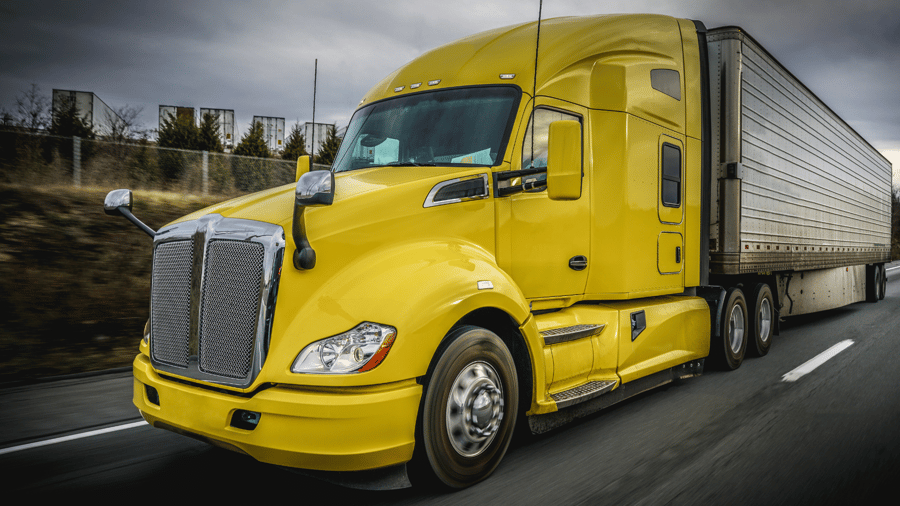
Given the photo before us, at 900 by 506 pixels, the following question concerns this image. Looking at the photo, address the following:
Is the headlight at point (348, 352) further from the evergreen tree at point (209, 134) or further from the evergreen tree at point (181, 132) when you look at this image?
the evergreen tree at point (209, 134)

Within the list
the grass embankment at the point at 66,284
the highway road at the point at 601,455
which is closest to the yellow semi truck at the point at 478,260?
the highway road at the point at 601,455

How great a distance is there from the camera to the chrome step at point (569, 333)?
14.9 ft

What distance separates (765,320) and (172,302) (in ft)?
24.8

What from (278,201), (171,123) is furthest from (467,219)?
(171,123)

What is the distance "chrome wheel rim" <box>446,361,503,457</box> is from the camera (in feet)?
11.9

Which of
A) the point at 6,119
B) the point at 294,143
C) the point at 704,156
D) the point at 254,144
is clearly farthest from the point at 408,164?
the point at 254,144

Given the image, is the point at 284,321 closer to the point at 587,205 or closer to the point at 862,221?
the point at 587,205

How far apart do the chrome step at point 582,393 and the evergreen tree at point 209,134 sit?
77.2 ft

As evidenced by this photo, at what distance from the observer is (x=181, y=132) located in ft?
81.0

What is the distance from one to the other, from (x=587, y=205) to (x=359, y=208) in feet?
7.17

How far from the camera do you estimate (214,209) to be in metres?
3.79

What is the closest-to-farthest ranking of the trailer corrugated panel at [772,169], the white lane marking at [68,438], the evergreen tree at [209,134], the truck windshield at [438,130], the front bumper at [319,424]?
the front bumper at [319,424], the white lane marking at [68,438], the truck windshield at [438,130], the trailer corrugated panel at [772,169], the evergreen tree at [209,134]

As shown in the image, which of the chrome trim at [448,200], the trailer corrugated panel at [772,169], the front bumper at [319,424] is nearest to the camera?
the front bumper at [319,424]

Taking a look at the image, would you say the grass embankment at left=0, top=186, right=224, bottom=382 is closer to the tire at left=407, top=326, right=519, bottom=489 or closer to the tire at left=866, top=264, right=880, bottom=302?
the tire at left=407, top=326, right=519, bottom=489
